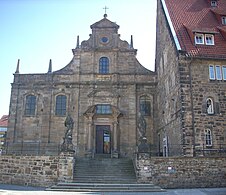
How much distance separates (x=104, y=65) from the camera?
81.4 ft

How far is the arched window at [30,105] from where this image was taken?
23.6 metres

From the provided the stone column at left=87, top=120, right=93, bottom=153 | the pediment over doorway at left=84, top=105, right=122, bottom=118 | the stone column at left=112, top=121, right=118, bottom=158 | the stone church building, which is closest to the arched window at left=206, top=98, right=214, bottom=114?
the stone church building

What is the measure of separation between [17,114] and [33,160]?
8.56 meters

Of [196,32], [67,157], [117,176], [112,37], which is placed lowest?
[117,176]

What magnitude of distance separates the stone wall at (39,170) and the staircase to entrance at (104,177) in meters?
0.76

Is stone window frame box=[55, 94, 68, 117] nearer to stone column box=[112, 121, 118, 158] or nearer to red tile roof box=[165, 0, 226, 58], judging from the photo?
stone column box=[112, 121, 118, 158]

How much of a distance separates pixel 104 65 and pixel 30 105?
A: 7.02 meters

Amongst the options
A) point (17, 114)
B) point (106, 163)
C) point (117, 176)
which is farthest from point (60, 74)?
point (117, 176)

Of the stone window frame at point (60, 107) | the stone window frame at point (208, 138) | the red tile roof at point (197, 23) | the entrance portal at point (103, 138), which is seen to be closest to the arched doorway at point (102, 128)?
the entrance portal at point (103, 138)

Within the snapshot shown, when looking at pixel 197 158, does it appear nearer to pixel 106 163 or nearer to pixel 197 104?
pixel 197 104

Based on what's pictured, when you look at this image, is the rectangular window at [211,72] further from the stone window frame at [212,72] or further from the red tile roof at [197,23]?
the red tile roof at [197,23]

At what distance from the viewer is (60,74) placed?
80.1ft

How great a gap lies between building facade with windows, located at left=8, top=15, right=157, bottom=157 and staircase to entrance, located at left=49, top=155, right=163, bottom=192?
4.10 metres

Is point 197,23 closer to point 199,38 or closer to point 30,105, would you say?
point 199,38
